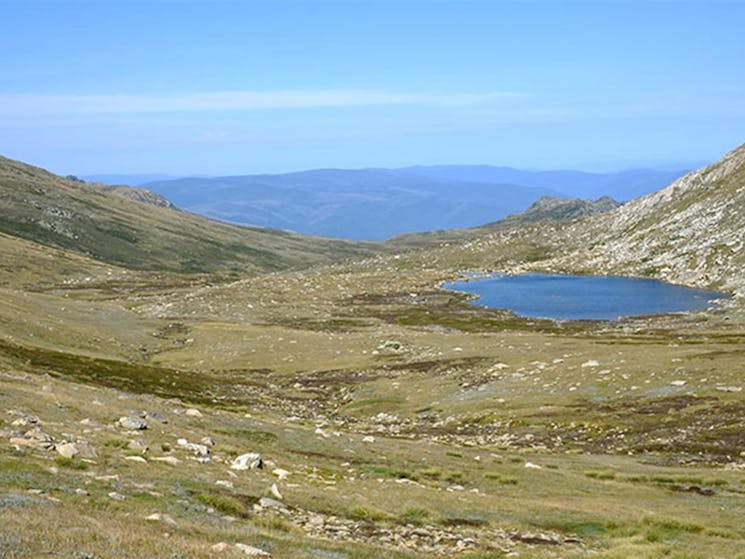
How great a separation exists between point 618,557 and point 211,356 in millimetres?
78703

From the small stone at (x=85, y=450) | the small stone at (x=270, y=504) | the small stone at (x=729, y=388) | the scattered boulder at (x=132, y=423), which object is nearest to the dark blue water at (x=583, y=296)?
the small stone at (x=729, y=388)

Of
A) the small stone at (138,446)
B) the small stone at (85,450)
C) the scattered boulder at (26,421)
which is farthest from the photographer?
the scattered boulder at (26,421)

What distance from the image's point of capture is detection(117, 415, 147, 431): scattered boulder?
107ft

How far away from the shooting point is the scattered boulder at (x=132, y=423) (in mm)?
32688

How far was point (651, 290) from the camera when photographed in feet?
522

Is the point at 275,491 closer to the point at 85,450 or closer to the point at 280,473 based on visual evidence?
the point at 280,473

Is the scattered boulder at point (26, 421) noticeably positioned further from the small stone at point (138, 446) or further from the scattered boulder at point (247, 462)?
the scattered boulder at point (247, 462)

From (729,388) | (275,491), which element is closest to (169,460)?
(275,491)

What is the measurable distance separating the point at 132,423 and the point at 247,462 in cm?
670

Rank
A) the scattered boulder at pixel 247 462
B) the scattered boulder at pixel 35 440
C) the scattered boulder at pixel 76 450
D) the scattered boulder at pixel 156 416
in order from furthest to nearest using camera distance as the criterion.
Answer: the scattered boulder at pixel 156 416, the scattered boulder at pixel 247 462, the scattered boulder at pixel 35 440, the scattered boulder at pixel 76 450

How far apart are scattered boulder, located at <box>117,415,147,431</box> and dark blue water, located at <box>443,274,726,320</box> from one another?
107 meters

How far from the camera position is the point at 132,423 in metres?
33.0

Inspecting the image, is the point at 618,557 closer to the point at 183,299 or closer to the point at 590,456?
the point at 590,456

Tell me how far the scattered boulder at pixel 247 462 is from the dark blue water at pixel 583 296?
108 m
